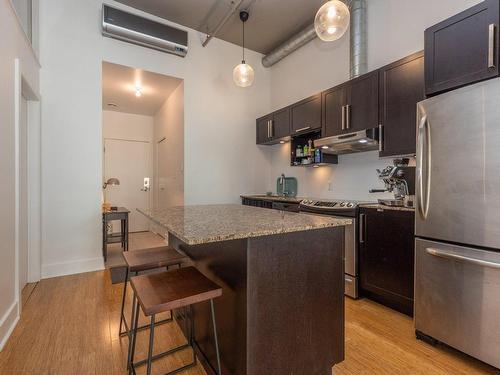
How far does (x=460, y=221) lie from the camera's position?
1645 millimetres

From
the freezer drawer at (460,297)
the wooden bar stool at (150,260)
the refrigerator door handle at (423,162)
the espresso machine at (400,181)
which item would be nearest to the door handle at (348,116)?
the espresso machine at (400,181)

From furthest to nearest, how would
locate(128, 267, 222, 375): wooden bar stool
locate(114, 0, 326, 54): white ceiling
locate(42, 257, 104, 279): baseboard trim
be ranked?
1. locate(114, 0, 326, 54): white ceiling
2. locate(42, 257, 104, 279): baseboard trim
3. locate(128, 267, 222, 375): wooden bar stool

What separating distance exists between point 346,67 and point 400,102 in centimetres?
132

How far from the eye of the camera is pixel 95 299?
257 cm

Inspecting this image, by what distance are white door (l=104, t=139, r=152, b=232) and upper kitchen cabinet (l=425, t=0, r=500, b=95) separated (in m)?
5.74

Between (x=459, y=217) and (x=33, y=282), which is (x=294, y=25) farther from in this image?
(x=33, y=282)

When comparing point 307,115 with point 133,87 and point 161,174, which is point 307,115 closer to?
point 133,87

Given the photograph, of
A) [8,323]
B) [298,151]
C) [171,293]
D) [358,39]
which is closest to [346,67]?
[358,39]

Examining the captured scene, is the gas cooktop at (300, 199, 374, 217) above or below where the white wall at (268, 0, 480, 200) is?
below

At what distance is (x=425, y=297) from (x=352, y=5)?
3.25m

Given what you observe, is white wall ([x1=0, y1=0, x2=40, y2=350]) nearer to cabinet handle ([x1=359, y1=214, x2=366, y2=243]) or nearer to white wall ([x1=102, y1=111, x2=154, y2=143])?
cabinet handle ([x1=359, y1=214, x2=366, y2=243])

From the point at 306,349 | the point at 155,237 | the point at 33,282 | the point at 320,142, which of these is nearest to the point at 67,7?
the point at 33,282

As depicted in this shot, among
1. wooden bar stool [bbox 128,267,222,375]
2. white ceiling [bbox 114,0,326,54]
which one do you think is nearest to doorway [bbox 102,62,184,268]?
white ceiling [bbox 114,0,326,54]

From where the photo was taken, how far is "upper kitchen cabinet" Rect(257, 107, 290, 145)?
405cm
